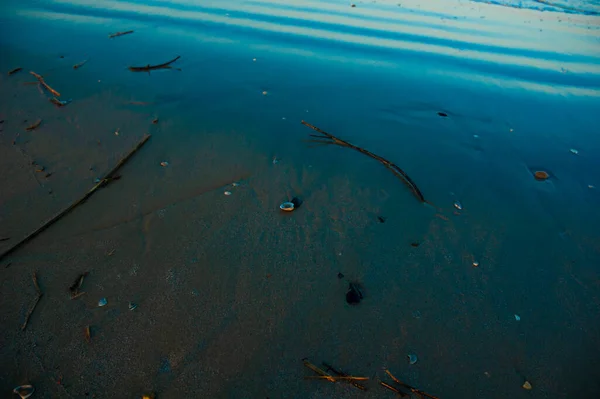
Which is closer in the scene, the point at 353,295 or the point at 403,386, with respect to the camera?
the point at 403,386

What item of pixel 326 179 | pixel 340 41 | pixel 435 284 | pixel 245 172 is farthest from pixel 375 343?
pixel 340 41

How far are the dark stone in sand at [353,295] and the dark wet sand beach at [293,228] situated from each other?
43mm

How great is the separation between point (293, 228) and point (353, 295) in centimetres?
93

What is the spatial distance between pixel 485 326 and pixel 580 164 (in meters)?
3.45

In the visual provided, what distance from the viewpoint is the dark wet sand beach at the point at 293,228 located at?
230 centimetres

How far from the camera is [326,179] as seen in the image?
3928mm

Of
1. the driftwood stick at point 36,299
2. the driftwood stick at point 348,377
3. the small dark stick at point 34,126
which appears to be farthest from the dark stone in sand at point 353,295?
the small dark stick at point 34,126

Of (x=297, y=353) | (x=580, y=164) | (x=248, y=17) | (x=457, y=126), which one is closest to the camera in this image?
(x=297, y=353)

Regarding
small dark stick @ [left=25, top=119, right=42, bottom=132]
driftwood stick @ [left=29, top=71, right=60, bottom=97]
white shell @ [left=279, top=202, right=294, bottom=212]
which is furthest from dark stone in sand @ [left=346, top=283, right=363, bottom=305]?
driftwood stick @ [left=29, top=71, right=60, bottom=97]

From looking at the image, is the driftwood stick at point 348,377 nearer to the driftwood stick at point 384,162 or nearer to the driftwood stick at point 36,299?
the driftwood stick at point 384,162

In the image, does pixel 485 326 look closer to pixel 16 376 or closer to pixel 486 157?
pixel 486 157

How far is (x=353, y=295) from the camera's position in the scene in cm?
271

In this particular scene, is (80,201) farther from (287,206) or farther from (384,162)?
(384,162)

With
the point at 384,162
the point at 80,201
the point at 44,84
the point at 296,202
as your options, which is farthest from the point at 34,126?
the point at 384,162
